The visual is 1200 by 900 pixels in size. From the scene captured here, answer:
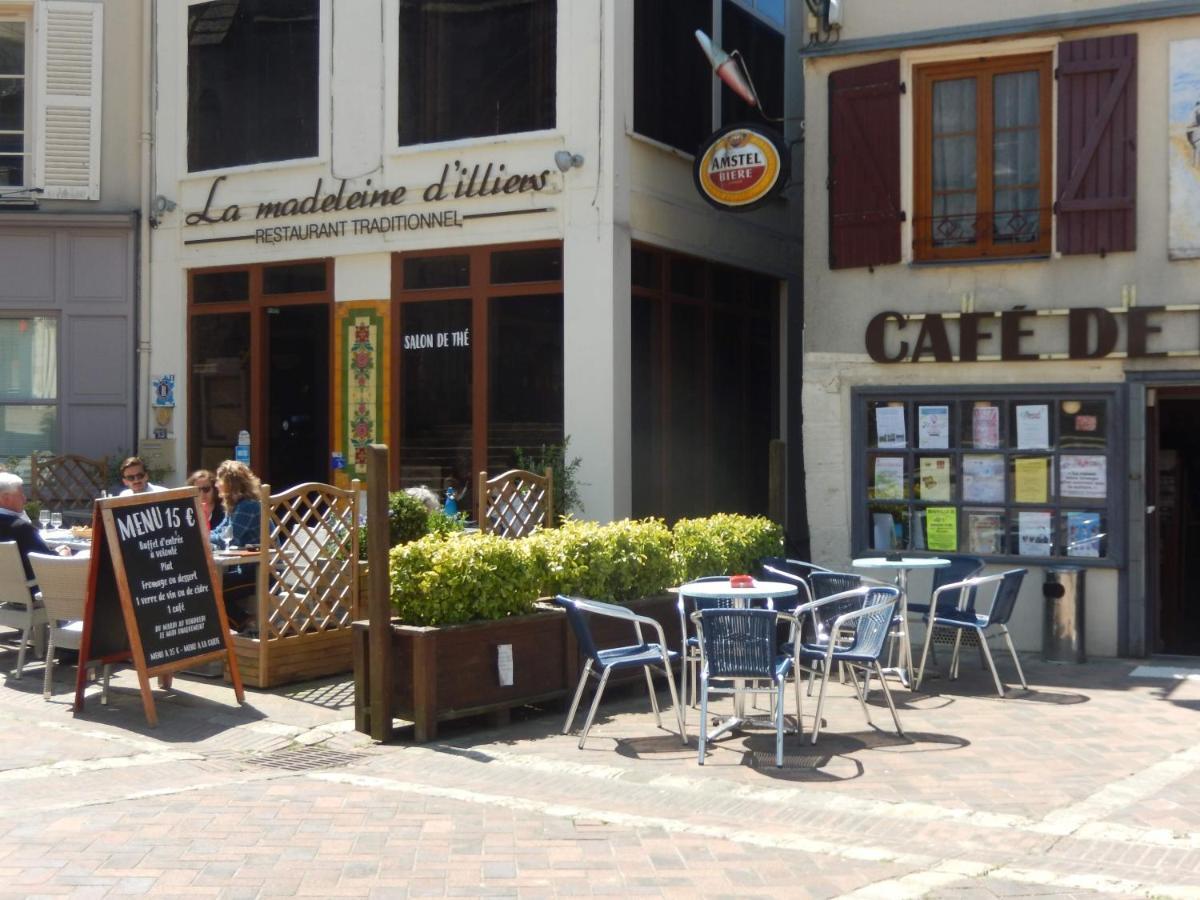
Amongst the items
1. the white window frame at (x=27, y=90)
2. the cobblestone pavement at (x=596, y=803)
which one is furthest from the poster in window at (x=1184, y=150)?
the white window frame at (x=27, y=90)

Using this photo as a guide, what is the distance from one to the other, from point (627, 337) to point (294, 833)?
7.83 m

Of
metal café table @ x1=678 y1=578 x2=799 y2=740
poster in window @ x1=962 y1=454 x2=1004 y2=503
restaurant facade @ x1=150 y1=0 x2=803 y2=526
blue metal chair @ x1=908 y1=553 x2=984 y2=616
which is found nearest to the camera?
metal café table @ x1=678 y1=578 x2=799 y2=740

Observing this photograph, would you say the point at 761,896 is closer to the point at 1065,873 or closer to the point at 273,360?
the point at 1065,873

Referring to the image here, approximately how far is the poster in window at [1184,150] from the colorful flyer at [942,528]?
8.92 feet

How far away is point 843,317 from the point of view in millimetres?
12367

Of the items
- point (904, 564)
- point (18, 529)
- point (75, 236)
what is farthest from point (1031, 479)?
point (75, 236)

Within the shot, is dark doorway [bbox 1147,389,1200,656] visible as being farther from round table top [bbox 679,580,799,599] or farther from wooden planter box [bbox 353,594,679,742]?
wooden planter box [bbox 353,594,679,742]

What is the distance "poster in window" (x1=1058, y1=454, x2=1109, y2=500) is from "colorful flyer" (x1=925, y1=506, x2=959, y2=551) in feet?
2.97

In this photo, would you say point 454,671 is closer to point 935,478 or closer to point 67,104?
point 935,478

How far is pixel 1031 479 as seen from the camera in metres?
11.6

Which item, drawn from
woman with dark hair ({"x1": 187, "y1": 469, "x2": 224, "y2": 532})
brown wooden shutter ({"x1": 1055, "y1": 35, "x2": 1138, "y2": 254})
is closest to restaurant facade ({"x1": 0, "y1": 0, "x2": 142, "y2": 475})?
woman with dark hair ({"x1": 187, "y1": 469, "x2": 224, "y2": 532})

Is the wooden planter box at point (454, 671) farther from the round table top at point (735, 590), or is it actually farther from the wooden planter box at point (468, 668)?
the round table top at point (735, 590)

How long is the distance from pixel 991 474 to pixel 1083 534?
88 centimetres

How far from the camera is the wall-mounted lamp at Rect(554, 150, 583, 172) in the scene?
43.1 feet
